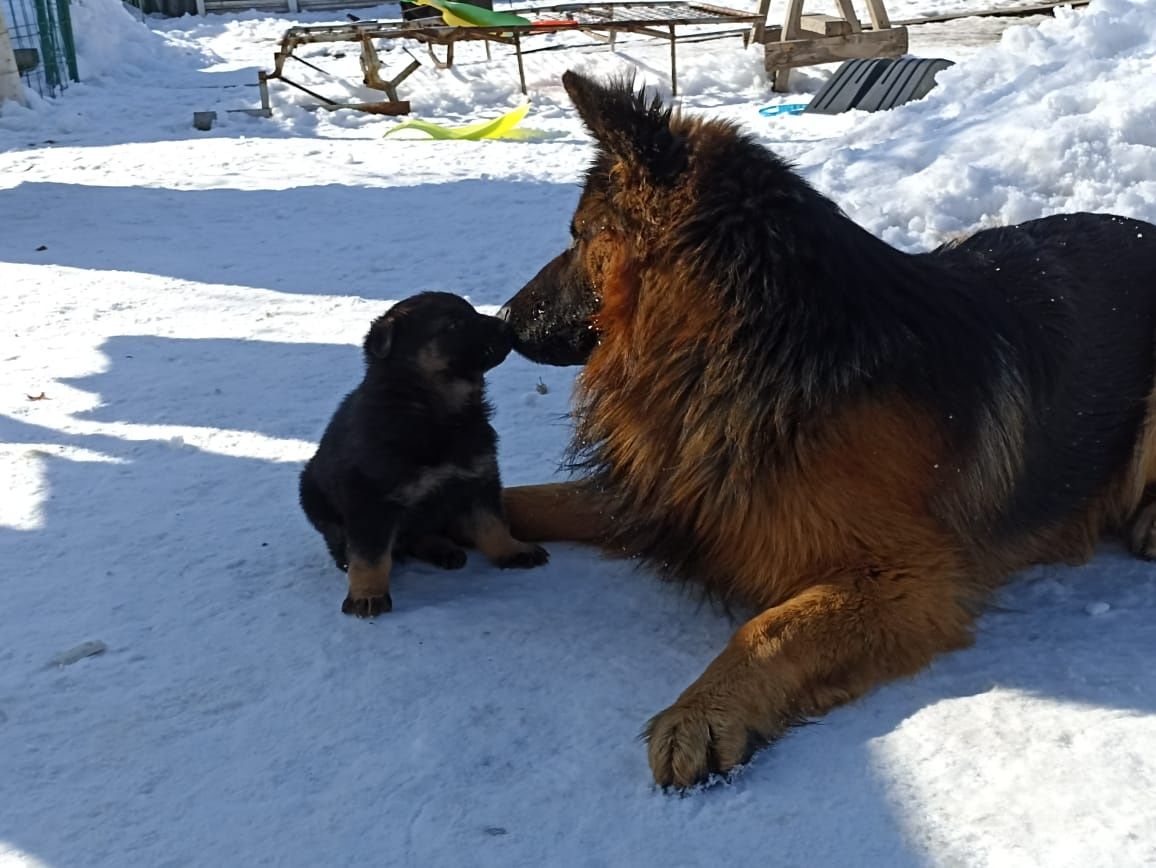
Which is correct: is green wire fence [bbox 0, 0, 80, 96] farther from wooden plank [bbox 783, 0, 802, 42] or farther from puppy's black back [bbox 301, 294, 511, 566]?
puppy's black back [bbox 301, 294, 511, 566]

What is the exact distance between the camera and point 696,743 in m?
2.43

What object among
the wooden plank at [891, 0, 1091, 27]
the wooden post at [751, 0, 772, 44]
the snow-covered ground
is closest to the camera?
the snow-covered ground

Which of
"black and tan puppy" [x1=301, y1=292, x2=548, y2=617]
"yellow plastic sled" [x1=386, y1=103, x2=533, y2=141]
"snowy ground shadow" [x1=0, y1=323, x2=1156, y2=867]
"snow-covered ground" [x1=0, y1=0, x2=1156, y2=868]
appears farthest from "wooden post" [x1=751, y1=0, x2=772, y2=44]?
"snowy ground shadow" [x1=0, y1=323, x2=1156, y2=867]

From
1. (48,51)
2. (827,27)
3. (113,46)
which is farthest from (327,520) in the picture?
(113,46)

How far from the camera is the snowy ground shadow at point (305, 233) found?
7.27 meters

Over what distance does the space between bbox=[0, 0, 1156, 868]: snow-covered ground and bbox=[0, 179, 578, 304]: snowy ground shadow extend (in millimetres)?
75

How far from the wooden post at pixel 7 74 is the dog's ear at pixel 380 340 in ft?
42.2

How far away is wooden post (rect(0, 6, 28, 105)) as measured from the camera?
14.0 m

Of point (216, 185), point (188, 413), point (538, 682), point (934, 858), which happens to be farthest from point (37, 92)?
point (934, 858)

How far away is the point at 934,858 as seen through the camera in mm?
2119

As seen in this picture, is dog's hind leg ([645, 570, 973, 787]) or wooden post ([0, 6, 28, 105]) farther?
wooden post ([0, 6, 28, 105])

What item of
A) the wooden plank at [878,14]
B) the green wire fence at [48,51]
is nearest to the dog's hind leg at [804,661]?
the wooden plank at [878,14]

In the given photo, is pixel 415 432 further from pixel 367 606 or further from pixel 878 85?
pixel 878 85

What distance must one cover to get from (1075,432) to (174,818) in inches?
106
